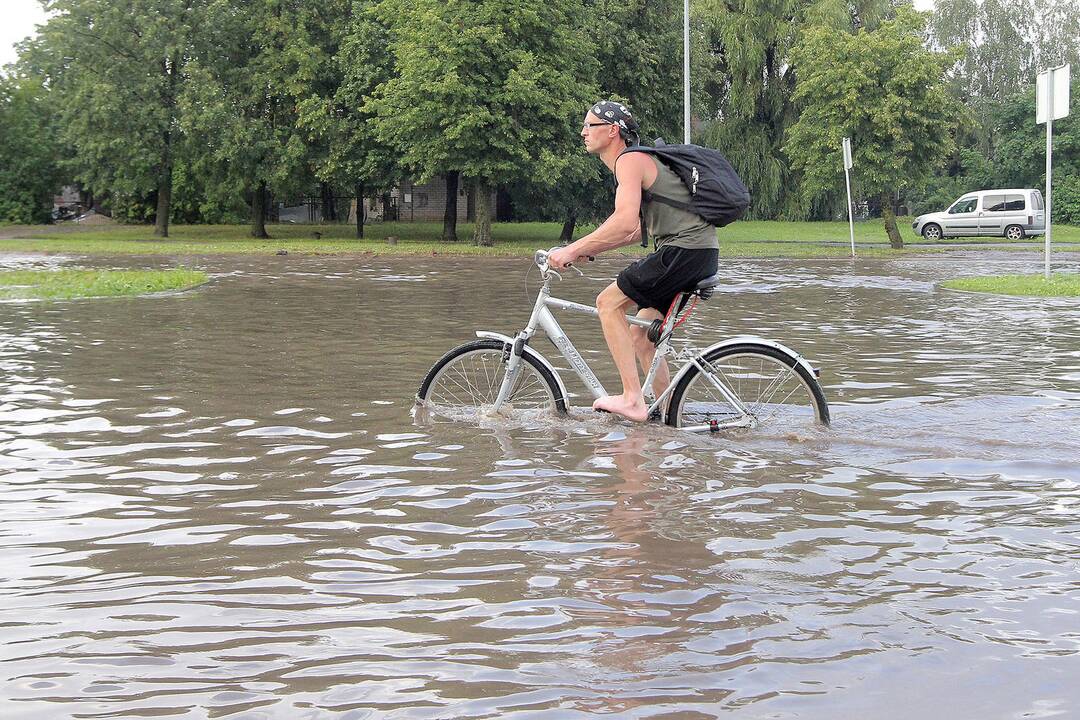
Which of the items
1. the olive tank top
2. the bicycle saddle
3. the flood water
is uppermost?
the olive tank top

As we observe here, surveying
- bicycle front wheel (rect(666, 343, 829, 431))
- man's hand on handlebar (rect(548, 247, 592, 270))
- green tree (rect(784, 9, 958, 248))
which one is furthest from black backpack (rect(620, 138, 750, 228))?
green tree (rect(784, 9, 958, 248))

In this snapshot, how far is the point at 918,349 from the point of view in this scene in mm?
12852

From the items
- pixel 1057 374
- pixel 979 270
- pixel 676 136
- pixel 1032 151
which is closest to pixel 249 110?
pixel 676 136

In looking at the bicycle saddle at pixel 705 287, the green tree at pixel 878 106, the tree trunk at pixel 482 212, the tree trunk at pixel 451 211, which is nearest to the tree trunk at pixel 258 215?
the tree trunk at pixel 451 211

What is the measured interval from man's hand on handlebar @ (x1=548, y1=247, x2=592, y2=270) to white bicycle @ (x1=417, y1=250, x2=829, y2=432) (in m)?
0.11

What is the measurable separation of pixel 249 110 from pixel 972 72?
135 ft

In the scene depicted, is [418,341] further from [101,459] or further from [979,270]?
[979,270]

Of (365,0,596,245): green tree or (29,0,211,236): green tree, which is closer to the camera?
(365,0,596,245): green tree

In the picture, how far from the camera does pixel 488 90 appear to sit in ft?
136

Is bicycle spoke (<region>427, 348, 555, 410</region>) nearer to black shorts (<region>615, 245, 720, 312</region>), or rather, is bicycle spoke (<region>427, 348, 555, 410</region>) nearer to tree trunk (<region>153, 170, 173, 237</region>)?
black shorts (<region>615, 245, 720, 312</region>)

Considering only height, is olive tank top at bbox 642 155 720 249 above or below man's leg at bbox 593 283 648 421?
above

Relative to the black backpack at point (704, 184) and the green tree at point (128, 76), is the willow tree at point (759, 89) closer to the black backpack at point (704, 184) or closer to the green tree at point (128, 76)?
the green tree at point (128, 76)

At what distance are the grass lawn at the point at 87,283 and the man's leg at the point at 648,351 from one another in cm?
1374

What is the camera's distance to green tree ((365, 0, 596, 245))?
132ft
